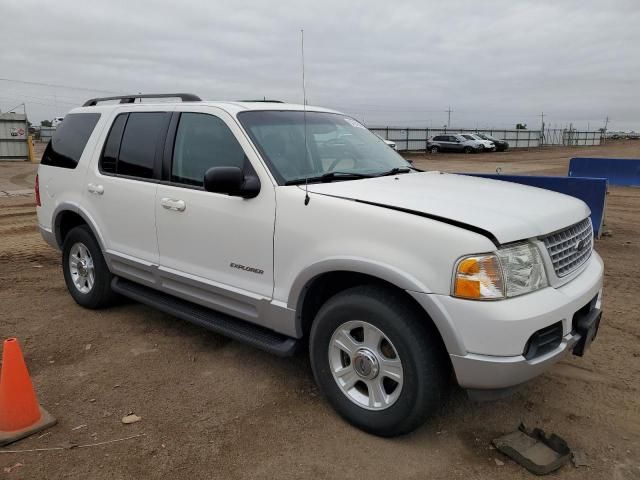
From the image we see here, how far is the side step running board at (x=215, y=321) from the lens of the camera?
3496mm

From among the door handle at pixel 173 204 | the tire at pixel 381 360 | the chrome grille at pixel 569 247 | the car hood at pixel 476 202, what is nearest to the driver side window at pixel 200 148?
the door handle at pixel 173 204

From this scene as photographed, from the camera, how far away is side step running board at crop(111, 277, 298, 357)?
350 centimetres

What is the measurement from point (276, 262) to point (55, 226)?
3.11 metres

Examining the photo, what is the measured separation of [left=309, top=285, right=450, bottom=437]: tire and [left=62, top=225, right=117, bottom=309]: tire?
261 centimetres

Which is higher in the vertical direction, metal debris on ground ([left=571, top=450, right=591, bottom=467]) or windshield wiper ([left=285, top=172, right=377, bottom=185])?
windshield wiper ([left=285, top=172, right=377, bottom=185])

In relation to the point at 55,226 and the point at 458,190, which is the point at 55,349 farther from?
the point at 458,190

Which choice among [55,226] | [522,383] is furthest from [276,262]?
[55,226]

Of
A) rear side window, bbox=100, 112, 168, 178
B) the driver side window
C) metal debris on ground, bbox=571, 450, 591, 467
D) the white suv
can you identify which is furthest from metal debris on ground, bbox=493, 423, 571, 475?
rear side window, bbox=100, 112, 168, 178

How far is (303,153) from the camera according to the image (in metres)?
3.79

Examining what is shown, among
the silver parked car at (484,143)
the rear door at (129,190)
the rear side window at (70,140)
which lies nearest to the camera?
the rear door at (129,190)

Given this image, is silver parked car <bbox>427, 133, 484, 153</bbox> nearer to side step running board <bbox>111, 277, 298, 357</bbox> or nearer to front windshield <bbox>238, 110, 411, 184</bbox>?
front windshield <bbox>238, 110, 411, 184</bbox>

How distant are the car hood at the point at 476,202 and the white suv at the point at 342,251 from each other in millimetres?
14

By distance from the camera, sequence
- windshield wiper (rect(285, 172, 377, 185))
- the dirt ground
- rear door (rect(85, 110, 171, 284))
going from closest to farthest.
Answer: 1. the dirt ground
2. windshield wiper (rect(285, 172, 377, 185))
3. rear door (rect(85, 110, 171, 284))

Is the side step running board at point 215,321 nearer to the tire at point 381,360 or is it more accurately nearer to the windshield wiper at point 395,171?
the tire at point 381,360
